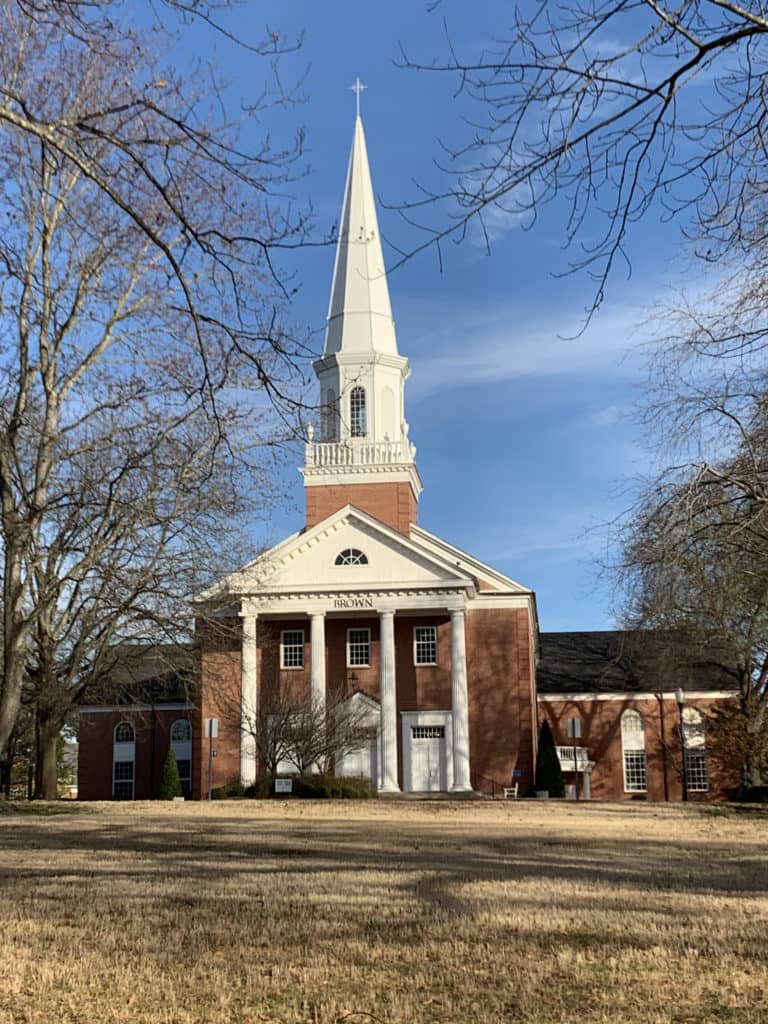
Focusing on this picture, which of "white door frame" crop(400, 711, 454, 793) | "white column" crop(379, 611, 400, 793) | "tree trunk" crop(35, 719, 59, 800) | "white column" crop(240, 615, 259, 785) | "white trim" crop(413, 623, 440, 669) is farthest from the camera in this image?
"white trim" crop(413, 623, 440, 669)

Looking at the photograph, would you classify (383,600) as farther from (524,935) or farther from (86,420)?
(524,935)

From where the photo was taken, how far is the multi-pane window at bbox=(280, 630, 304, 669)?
4434cm

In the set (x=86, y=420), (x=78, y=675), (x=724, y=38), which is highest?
(x=86, y=420)


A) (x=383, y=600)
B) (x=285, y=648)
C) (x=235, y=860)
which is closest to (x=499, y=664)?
(x=383, y=600)

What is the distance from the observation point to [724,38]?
240 inches

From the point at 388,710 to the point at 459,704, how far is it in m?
2.61

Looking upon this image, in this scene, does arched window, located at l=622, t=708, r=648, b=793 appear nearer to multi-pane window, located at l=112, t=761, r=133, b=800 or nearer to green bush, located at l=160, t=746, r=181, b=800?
green bush, located at l=160, t=746, r=181, b=800

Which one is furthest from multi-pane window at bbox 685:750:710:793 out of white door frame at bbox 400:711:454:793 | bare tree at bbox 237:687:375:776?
bare tree at bbox 237:687:375:776

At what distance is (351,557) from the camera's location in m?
43.4

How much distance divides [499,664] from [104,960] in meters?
37.4

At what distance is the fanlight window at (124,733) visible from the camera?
52250 mm

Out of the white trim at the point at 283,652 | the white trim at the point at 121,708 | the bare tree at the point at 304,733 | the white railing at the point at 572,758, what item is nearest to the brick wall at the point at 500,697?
the white railing at the point at 572,758

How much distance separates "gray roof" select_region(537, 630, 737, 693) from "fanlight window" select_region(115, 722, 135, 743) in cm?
1845

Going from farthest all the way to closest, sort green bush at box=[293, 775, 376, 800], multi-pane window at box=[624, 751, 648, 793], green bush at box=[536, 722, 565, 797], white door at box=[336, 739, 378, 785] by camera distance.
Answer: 1. multi-pane window at box=[624, 751, 648, 793]
2. white door at box=[336, 739, 378, 785]
3. green bush at box=[536, 722, 565, 797]
4. green bush at box=[293, 775, 376, 800]
